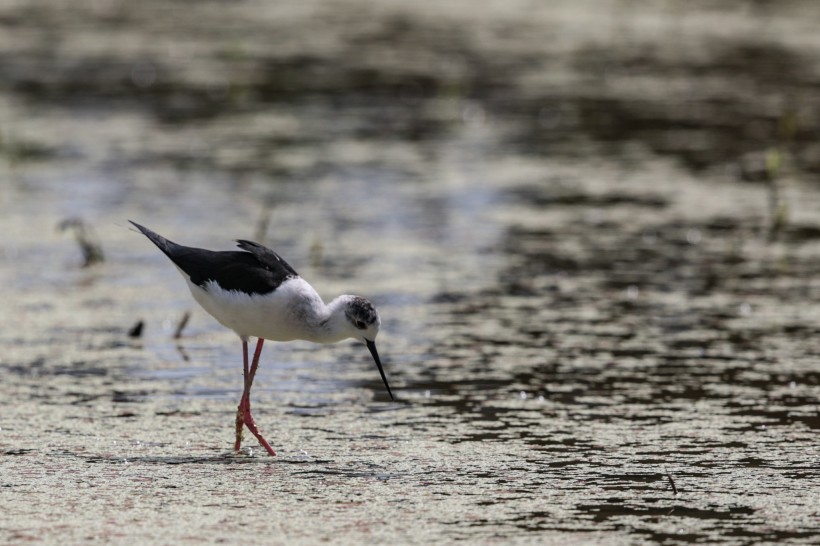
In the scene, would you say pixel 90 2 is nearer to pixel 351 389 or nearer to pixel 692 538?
pixel 351 389

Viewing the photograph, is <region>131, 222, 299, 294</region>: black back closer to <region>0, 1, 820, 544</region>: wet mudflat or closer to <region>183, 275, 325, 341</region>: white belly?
<region>183, 275, 325, 341</region>: white belly

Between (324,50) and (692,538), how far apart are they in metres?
11.6

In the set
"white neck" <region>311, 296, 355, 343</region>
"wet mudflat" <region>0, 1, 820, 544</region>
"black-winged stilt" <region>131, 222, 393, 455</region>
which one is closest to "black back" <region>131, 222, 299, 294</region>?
"black-winged stilt" <region>131, 222, 393, 455</region>

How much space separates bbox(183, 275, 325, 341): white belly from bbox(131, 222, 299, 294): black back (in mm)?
28

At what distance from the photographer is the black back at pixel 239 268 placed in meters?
5.33

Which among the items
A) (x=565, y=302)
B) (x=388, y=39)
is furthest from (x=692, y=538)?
(x=388, y=39)

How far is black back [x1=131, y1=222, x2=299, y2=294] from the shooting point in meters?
5.33

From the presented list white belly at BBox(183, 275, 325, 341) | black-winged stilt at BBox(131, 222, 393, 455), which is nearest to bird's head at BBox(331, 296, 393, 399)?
black-winged stilt at BBox(131, 222, 393, 455)

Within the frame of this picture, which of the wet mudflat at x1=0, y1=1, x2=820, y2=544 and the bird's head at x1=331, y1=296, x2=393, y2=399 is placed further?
the bird's head at x1=331, y1=296, x2=393, y2=399

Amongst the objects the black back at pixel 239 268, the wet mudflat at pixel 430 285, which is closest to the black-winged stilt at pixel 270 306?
the black back at pixel 239 268

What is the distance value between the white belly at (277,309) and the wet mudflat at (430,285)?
0.44 m

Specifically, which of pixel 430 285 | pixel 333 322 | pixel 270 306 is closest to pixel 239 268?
pixel 270 306

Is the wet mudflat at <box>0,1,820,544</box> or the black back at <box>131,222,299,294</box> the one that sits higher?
the black back at <box>131,222,299,294</box>

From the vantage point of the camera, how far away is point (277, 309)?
529 centimetres
